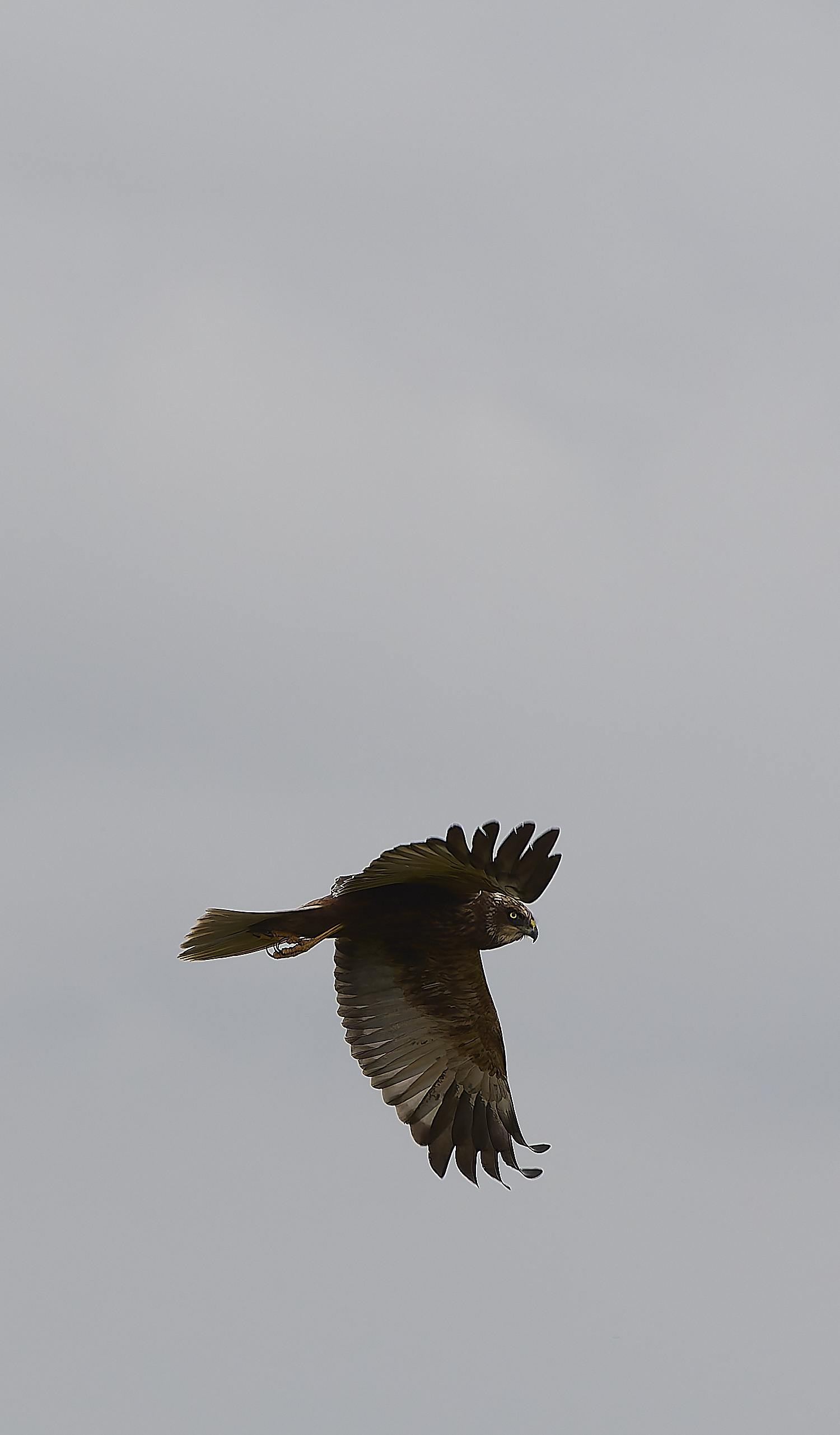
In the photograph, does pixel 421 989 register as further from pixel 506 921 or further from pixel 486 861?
pixel 486 861

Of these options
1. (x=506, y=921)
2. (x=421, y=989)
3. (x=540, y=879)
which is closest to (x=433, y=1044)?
(x=421, y=989)

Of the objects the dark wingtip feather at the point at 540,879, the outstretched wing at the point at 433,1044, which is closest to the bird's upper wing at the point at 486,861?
the dark wingtip feather at the point at 540,879

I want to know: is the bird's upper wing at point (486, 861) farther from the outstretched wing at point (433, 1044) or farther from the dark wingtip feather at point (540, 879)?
the outstretched wing at point (433, 1044)

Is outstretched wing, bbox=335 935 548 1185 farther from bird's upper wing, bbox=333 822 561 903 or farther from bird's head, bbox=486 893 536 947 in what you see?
bird's upper wing, bbox=333 822 561 903

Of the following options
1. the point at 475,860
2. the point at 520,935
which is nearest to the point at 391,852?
the point at 475,860

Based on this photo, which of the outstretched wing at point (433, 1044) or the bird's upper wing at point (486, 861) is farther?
the outstretched wing at point (433, 1044)

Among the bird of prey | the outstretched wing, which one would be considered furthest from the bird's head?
the outstretched wing

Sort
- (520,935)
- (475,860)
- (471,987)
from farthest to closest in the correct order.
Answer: (471,987) → (520,935) → (475,860)

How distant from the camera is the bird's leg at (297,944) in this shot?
14.7m

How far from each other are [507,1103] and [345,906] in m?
2.09

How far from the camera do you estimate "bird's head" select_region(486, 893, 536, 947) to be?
13.9m

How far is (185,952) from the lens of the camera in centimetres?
1507

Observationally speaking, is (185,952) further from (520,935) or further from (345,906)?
(520,935)

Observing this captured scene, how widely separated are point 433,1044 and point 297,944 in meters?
1.39
